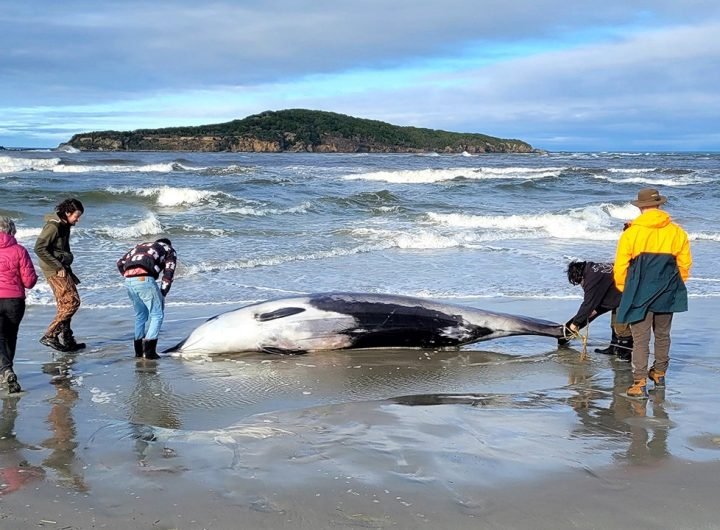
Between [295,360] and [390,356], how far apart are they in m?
1.14

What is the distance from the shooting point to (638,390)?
22.4 feet

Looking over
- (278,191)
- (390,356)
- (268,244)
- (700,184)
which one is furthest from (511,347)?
(700,184)

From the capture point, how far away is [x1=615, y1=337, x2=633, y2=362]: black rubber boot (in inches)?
332

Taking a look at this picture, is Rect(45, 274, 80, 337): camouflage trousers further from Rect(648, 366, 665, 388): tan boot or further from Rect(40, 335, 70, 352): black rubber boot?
Rect(648, 366, 665, 388): tan boot

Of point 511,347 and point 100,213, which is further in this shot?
point 100,213

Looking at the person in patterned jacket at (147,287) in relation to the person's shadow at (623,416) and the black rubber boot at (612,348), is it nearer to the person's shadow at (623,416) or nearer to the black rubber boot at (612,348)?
the person's shadow at (623,416)

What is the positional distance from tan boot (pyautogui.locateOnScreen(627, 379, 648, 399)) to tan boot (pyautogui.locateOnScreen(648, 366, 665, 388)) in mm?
301

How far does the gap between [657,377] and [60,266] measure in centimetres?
663

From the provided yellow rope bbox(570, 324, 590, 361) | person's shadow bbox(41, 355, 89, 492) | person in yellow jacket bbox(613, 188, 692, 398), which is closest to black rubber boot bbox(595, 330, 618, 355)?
yellow rope bbox(570, 324, 590, 361)

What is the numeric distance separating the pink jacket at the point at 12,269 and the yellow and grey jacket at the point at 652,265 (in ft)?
18.4

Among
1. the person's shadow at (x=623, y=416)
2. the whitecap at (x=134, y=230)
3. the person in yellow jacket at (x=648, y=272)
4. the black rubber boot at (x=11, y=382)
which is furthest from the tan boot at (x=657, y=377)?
the whitecap at (x=134, y=230)

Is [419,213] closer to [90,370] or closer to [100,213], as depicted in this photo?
[100,213]

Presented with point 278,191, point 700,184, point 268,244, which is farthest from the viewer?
point 700,184

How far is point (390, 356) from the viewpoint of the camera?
28.5ft
